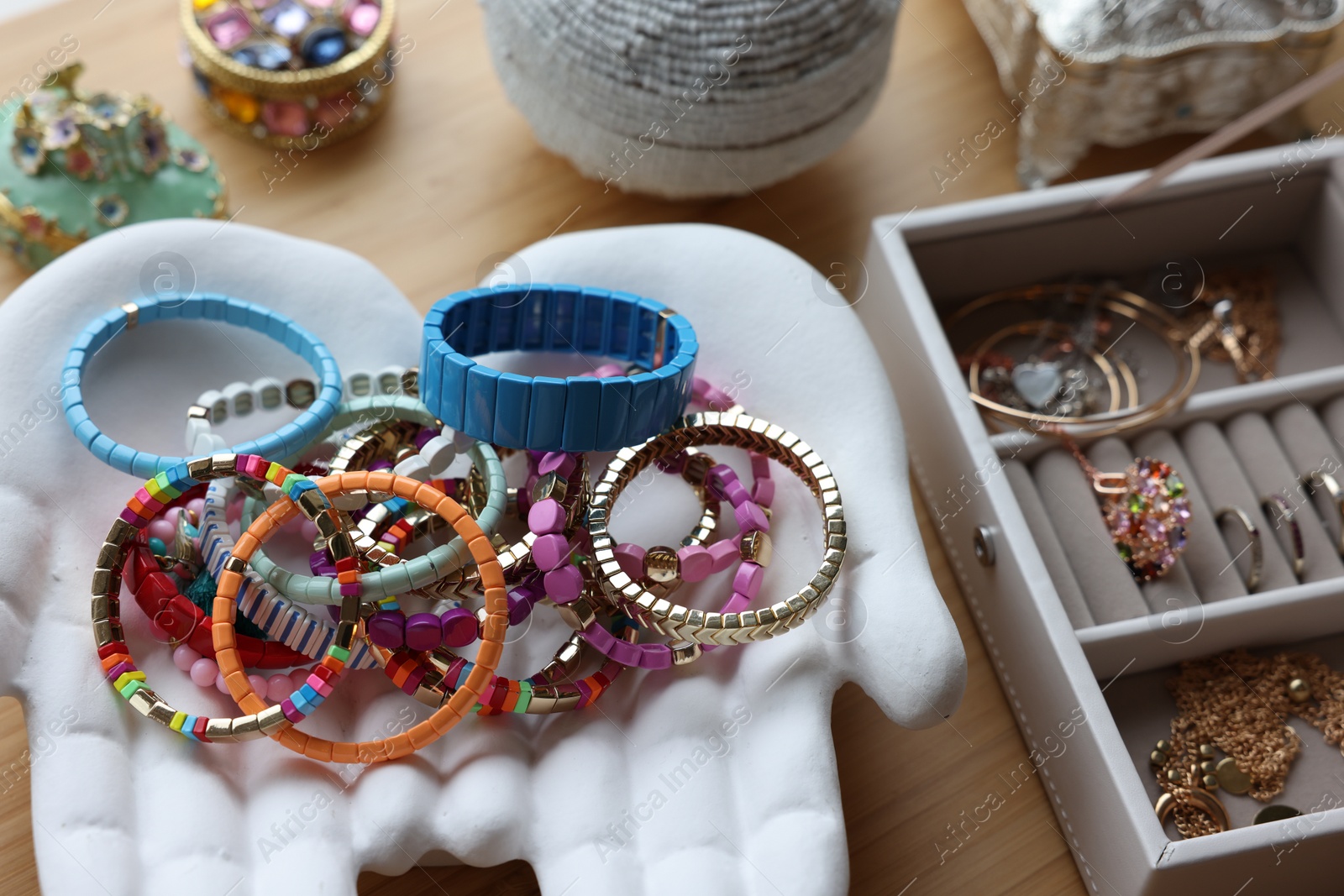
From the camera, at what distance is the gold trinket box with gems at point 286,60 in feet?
5.27

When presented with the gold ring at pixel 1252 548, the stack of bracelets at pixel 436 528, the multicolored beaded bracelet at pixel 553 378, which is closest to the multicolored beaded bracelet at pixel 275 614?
the stack of bracelets at pixel 436 528

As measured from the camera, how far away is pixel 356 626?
99cm

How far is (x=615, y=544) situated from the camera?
3.58ft

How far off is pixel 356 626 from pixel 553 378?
11.5 inches

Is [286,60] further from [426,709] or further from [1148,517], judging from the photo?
[1148,517]

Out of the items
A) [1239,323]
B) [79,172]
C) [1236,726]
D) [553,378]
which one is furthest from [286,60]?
[1236,726]

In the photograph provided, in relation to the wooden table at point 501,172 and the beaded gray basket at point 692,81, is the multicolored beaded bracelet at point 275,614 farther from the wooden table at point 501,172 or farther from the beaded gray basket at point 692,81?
the beaded gray basket at point 692,81

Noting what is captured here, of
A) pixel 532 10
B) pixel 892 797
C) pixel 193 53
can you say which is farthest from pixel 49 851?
pixel 193 53

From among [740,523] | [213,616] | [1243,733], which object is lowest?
[1243,733]

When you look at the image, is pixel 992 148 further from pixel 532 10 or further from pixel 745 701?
pixel 745 701

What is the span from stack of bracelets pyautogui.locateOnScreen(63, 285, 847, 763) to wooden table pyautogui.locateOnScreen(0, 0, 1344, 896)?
0.32 m

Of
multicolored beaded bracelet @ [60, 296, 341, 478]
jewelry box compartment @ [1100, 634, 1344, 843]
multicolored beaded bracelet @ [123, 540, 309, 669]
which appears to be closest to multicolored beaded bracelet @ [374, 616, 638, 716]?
multicolored beaded bracelet @ [123, 540, 309, 669]

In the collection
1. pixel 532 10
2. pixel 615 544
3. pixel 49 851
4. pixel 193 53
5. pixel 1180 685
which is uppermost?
pixel 193 53

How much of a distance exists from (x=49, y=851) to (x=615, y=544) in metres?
0.53
